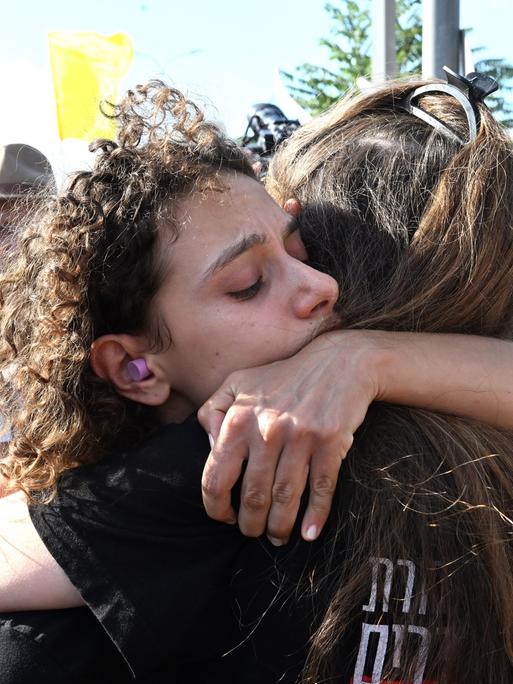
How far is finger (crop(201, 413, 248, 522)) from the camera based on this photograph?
1.30 meters

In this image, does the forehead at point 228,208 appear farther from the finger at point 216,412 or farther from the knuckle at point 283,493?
the knuckle at point 283,493

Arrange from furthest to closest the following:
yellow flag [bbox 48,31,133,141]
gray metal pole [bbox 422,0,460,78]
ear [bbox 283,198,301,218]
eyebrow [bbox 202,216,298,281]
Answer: yellow flag [bbox 48,31,133,141]
gray metal pole [bbox 422,0,460,78]
ear [bbox 283,198,301,218]
eyebrow [bbox 202,216,298,281]

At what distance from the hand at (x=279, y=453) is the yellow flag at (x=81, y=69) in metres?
2.59

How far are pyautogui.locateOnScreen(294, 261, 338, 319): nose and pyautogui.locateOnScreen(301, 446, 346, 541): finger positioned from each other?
316 millimetres

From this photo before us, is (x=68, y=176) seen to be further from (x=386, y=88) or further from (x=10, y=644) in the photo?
(x=10, y=644)

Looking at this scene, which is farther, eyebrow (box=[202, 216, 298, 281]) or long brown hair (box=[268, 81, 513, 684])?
eyebrow (box=[202, 216, 298, 281])

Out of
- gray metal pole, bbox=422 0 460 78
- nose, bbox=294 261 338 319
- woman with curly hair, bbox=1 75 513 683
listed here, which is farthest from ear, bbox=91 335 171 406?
gray metal pole, bbox=422 0 460 78

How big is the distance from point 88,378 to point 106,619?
19.8 inches

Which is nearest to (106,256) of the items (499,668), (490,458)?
(490,458)

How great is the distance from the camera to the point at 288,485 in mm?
1312

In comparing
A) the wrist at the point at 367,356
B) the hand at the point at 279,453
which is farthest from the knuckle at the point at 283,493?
the wrist at the point at 367,356

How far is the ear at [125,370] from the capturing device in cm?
160

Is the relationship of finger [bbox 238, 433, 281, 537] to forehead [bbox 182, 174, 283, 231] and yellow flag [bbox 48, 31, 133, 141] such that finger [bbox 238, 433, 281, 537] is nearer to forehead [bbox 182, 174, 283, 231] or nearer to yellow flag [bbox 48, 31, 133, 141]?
forehead [bbox 182, 174, 283, 231]

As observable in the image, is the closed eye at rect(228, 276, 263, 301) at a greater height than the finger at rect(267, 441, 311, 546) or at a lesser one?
greater
